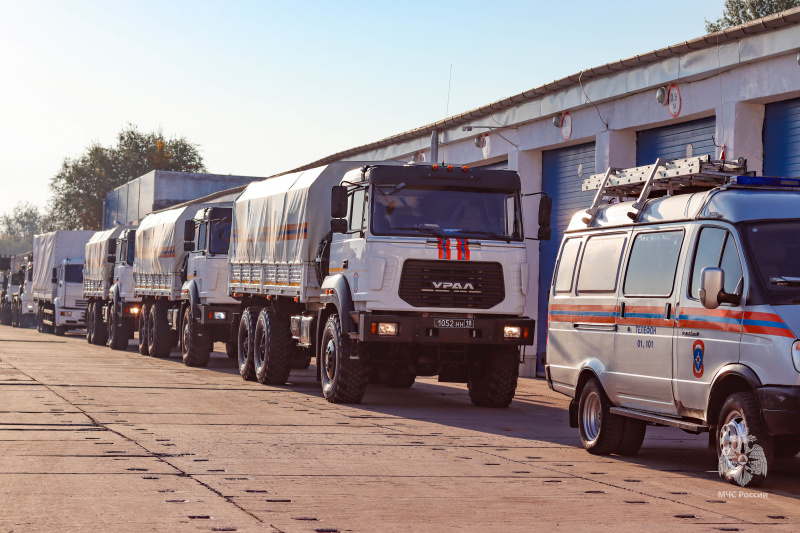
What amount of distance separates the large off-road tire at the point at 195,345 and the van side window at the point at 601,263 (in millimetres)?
14633

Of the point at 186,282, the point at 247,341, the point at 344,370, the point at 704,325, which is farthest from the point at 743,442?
the point at 186,282

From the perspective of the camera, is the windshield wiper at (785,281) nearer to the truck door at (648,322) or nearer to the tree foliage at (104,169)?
the truck door at (648,322)

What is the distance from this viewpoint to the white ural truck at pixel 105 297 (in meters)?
35.1

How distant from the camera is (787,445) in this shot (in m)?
10.0

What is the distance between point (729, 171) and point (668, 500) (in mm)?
3665

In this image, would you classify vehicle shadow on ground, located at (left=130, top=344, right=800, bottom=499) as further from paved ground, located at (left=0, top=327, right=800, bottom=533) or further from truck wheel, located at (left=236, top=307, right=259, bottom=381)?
truck wheel, located at (left=236, top=307, right=259, bottom=381)

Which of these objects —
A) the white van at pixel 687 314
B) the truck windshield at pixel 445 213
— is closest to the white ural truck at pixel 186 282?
the truck windshield at pixel 445 213

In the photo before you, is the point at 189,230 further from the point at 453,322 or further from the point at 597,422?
the point at 597,422

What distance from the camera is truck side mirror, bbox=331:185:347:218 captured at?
56.5 feet

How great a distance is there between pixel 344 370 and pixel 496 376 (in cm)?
227

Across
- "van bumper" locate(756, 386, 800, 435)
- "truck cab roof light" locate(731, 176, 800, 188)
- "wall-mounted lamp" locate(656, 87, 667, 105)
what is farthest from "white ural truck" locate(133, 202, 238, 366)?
"van bumper" locate(756, 386, 800, 435)

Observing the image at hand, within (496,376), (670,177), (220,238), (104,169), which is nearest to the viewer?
(670,177)

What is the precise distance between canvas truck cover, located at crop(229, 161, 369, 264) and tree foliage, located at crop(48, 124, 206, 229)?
75.0m

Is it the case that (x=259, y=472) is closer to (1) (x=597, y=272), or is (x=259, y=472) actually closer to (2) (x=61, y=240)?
(1) (x=597, y=272)
